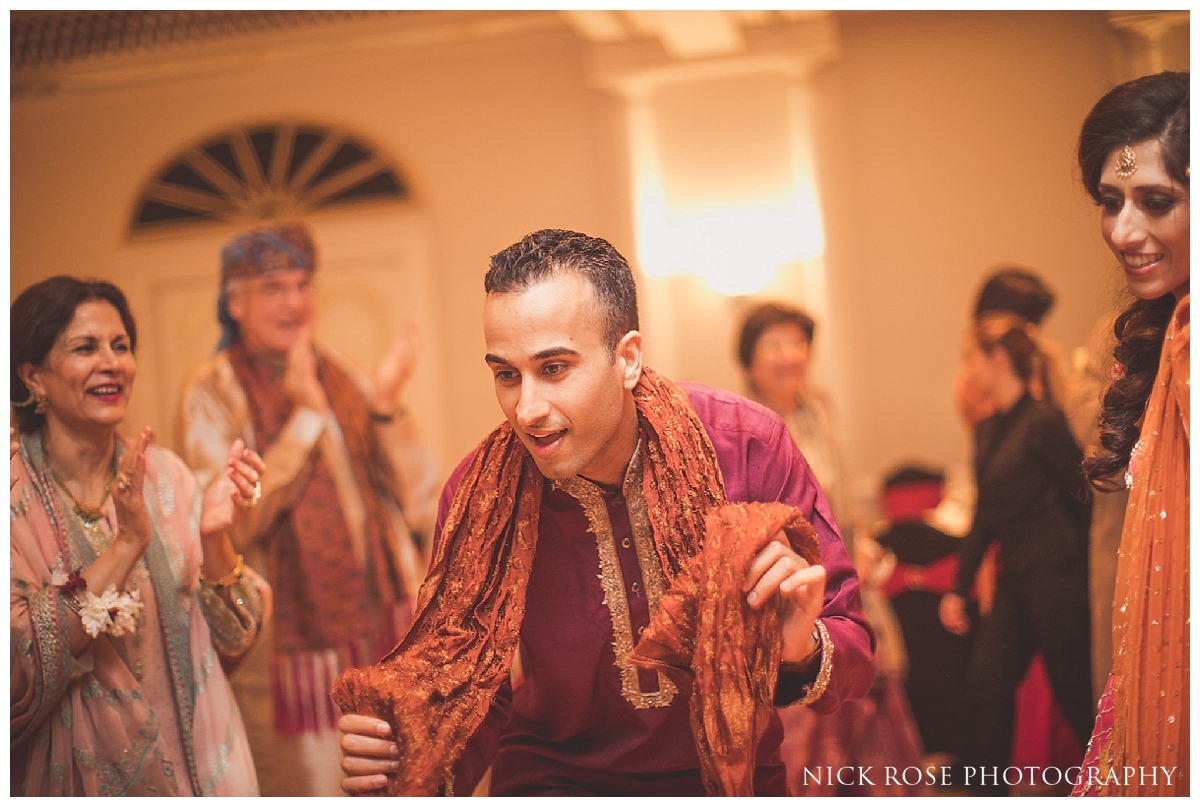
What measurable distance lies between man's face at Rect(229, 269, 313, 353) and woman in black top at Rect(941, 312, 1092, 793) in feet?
7.43

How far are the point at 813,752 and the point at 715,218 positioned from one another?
179 centimetres

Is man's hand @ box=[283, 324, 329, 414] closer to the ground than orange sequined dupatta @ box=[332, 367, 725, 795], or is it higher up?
higher up

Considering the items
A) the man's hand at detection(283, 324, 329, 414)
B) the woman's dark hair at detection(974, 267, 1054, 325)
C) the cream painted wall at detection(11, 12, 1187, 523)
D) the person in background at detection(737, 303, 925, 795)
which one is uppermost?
the cream painted wall at detection(11, 12, 1187, 523)

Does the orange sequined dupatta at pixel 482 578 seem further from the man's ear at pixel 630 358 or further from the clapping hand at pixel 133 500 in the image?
the clapping hand at pixel 133 500

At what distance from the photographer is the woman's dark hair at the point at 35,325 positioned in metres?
2.41

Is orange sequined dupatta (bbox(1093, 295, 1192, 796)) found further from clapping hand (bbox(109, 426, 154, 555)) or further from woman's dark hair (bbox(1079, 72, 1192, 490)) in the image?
clapping hand (bbox(109, 426, 154, 555))

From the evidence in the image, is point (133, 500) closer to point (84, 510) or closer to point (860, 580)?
point (84, 510)

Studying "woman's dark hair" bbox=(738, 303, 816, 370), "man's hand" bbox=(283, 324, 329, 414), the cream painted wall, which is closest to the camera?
the cream painted wall

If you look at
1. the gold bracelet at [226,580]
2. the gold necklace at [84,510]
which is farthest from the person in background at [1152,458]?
the gold necklace at [84,510]

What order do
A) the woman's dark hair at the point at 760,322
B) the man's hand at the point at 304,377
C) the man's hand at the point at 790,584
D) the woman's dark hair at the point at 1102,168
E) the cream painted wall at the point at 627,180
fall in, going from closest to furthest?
1. the man's hand at the point at 790,584
2. the woman's dark hair at the point at 1102,168
3. the cream painted wall at the point at 627,180
4. the man's hand at the point at 304,377
5. the woman's dark hair at the point at 760,322

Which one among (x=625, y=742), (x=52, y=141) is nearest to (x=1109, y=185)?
(x=625, y=742)

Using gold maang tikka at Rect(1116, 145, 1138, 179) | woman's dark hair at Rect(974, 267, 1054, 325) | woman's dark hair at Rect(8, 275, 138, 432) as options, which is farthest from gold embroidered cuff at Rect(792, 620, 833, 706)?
woman's dark hair at Rect(974, 267, 1054, 325)

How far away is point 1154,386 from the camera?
209 cm

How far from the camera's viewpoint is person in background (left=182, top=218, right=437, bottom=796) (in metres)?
3.32
